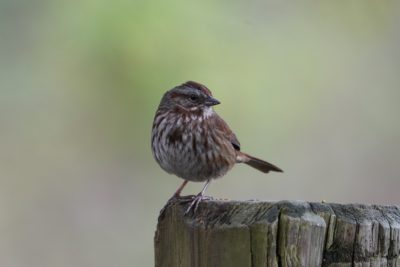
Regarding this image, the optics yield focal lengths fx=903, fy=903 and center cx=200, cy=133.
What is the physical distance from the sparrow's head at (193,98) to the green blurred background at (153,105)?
2.63 meters

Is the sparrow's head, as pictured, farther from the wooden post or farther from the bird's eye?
the wooden post

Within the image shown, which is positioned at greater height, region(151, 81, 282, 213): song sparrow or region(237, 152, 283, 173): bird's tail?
region(151, 81, 282, 213): song sparrow

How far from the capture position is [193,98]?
522cm

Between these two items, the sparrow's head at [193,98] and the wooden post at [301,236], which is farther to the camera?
the sparrow's head at [193,98]

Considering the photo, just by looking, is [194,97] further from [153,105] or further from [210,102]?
[153,105]

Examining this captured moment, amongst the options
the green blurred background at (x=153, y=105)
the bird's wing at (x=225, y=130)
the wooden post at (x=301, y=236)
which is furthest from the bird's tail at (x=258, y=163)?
the wooden post at (x=301, y=236)

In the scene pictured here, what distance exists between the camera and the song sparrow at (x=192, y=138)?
504 centimetres

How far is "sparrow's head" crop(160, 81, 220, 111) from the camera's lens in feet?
17.1

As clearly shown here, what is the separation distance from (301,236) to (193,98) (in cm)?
252

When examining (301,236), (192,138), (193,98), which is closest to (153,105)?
(193,98)

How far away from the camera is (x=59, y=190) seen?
8.12 metres

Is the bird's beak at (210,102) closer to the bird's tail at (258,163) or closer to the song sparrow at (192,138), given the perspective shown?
the song sparrow at (192,138)

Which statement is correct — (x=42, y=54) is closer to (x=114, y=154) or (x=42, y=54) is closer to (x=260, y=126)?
(x=114, y=154)

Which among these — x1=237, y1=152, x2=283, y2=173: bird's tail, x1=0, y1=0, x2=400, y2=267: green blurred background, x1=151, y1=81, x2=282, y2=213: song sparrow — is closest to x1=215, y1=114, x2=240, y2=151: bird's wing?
x1=151, y1=81, x2=282, y2=213: song sparrow
